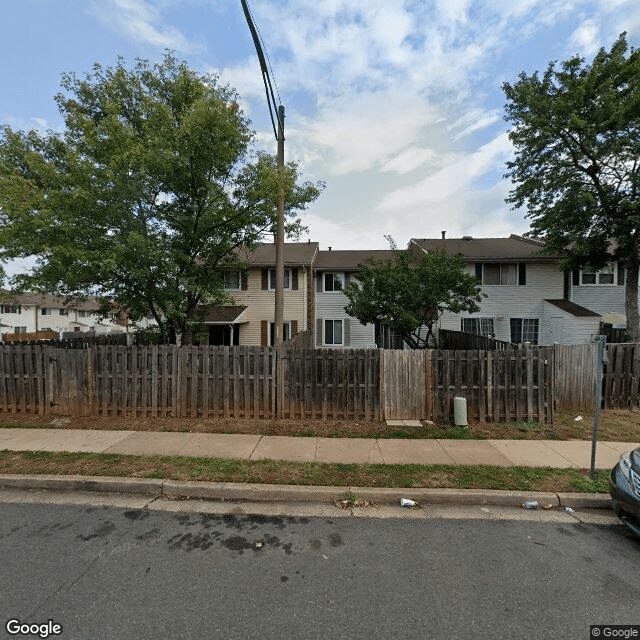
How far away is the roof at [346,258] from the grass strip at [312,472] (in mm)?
12757

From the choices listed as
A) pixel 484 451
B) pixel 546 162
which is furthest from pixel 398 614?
pixel 546 162

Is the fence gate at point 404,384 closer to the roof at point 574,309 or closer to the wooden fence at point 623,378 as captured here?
the wooden fence at point 623,378

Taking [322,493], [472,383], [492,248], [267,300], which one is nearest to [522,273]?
[492,248]

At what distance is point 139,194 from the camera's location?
731 cm

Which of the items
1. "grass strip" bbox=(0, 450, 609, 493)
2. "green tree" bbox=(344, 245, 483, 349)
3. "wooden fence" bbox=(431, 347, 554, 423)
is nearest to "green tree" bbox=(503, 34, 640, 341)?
"green tree" bbox=(344, 245, 483, 349)

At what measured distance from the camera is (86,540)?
345 cm

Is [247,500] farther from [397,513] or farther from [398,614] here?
[398,614]

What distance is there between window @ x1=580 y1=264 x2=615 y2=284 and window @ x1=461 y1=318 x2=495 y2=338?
205 inches

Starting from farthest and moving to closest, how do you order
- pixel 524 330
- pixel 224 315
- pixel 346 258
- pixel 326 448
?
pixel 346 258 → pixel 524 330 → pixel 224 315 → pixel 326 448

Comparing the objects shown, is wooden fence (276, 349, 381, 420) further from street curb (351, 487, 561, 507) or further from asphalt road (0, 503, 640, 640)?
asphalt road (0, 503, 640, 640)

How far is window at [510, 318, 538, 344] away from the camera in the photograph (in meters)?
17.3

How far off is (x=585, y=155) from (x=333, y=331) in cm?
1365

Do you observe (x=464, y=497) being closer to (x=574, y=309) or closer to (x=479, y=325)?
(x=479, y=325)

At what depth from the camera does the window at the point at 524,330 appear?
56.7 feet
